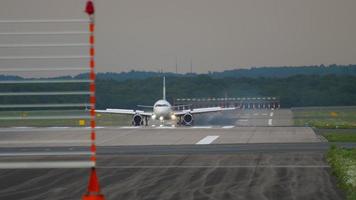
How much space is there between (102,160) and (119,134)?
65.2 ft

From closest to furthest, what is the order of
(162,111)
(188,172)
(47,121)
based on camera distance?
(188,172) → (162,111) → (47,121)

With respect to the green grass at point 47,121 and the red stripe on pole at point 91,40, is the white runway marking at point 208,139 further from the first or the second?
the red stripe on pole at point 91,40

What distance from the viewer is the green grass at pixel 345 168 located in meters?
17.7

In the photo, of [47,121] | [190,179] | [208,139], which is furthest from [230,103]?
[190,179]

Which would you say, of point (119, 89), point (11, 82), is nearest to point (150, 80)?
point (119, 89)

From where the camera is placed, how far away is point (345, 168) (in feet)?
72.3

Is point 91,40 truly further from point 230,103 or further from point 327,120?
point 230,103

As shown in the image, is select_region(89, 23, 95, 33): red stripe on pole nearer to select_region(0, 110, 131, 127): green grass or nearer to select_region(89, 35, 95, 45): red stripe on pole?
select_region(89, 35, 95, 45): red stripe on pole

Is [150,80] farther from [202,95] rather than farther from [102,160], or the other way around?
[102,160]

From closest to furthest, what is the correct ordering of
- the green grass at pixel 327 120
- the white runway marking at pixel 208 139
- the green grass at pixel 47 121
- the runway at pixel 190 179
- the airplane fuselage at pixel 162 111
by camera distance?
the green grass at pixel 47 121 < the runway at pixel 190 179 < the white runway marking at pixel 208 139 < the green grass at pixel 327 120 < the airplane fuselage at pixel 162 111

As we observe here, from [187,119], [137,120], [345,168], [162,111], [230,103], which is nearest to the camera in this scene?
[345,168]

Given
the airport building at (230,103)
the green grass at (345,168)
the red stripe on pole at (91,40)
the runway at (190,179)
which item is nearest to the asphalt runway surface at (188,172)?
the runway at (190,179)

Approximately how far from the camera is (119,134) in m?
48.8

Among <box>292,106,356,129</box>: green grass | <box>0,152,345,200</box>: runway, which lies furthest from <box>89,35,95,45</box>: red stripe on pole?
<box>292,106,356,129</box>: green grass
